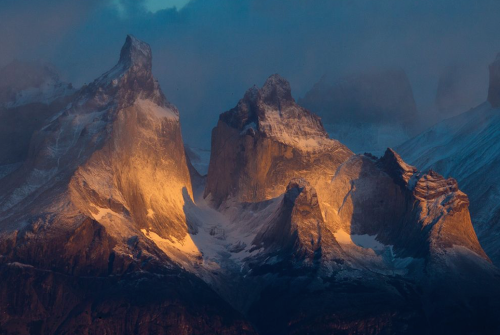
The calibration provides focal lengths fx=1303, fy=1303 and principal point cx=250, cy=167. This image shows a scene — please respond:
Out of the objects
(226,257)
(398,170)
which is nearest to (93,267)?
(226,257)

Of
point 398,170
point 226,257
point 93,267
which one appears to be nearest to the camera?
point 93,267

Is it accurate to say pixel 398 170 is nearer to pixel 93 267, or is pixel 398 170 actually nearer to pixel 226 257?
pixel 226 257

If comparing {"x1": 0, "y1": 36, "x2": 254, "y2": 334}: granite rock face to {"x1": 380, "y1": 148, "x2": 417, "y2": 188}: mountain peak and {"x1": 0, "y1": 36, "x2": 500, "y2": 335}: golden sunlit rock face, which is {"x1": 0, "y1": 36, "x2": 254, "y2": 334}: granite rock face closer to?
{"x1": 0, "y1": 36, "x2": 500, "y2": 335}: golden sunlit rock face

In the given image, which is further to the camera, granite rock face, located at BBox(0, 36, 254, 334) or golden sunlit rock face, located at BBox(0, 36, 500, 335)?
golden sunlit rock face, located at BBox(0, 36, 500, 335)

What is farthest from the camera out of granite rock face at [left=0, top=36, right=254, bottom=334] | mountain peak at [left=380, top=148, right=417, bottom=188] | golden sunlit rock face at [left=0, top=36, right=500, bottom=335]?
mountain peak at [left=380, top=148, right=417, bottom=188]

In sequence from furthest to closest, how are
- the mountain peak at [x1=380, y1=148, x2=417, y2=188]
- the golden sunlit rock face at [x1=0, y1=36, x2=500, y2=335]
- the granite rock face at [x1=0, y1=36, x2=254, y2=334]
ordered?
the mountain peak at [x1=380, y1=148, x2=417, y2=188] < the golden sunlit rock face at [x1=0, y1=36, x2=500, y2=335] < the granite rock face at [x1=0, y1=36, x2=254, y2=334]

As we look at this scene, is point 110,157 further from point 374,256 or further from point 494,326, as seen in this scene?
point 494,326

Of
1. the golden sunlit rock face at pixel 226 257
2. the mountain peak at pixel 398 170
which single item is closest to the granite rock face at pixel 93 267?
the golden sunlit rock face at pixel 226 257

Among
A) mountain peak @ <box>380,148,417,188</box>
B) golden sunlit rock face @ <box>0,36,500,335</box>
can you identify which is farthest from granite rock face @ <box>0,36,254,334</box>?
mountain peak @ <box>380,148,417,188</box>

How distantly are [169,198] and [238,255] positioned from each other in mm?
17394

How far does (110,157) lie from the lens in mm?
191750

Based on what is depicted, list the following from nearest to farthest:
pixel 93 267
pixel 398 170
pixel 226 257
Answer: pixel 93 267 → pixel 226 257 → pixel 398 170

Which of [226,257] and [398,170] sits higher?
[398,170]

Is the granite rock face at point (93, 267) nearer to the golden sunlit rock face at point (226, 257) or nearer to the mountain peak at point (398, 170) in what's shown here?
the golden sunlit rock face at point (226, 257)
